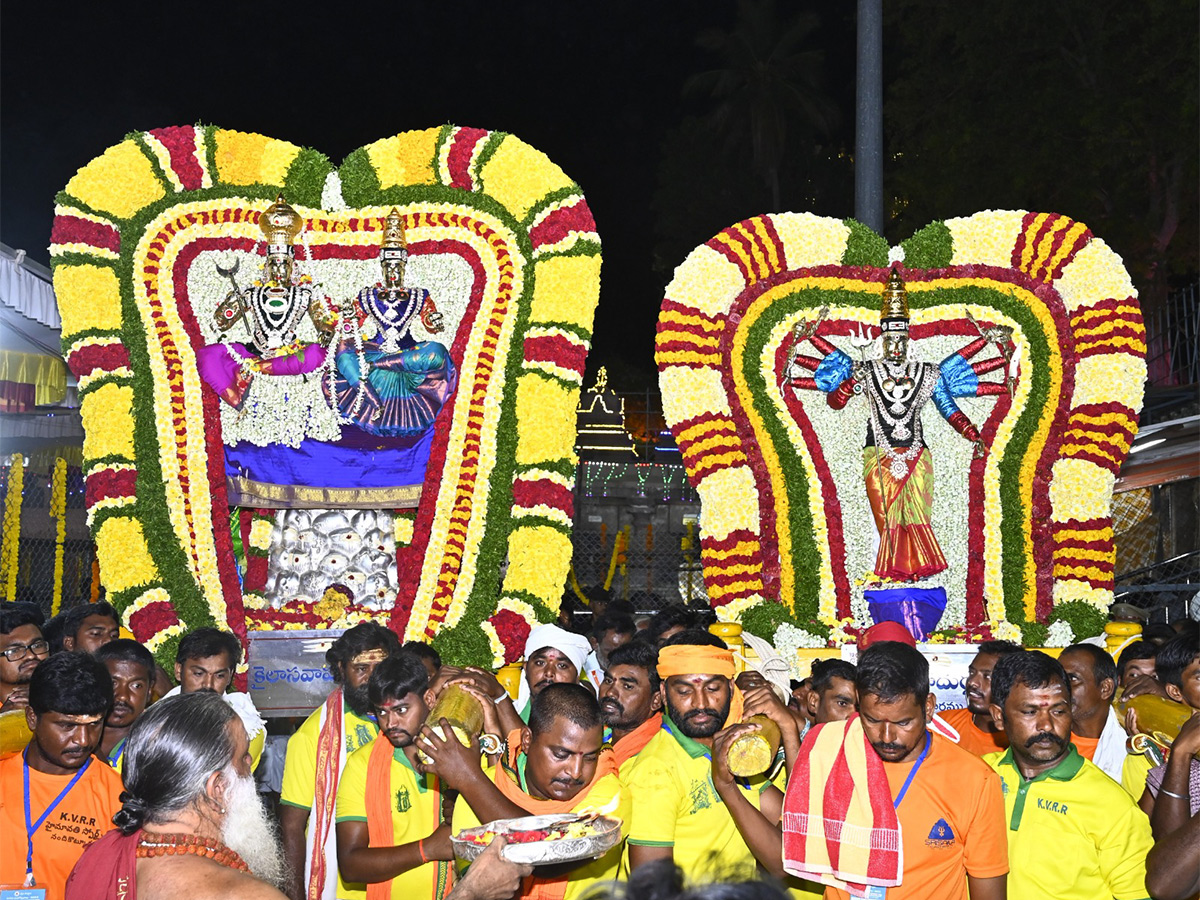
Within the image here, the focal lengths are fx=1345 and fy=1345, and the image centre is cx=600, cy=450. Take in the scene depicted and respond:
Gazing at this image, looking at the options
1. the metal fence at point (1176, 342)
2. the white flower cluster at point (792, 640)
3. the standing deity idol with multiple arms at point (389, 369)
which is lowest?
the white flower cluster at point (792, 640)

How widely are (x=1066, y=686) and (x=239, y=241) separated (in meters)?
7.24

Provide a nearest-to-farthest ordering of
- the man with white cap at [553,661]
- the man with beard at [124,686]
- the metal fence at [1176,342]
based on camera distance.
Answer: the man with beard at [124,686] → the man with white cap at [553,661] → the metal fence at [1176,342]

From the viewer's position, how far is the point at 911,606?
10062 mm

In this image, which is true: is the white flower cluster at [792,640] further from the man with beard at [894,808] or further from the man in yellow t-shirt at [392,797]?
the man with beard at [894,808]

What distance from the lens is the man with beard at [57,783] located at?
164 inches

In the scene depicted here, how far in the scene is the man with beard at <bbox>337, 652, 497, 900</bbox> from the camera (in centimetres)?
457

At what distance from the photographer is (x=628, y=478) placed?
2009 centimetres

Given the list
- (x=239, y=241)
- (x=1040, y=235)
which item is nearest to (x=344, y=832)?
(x=239, y=241)

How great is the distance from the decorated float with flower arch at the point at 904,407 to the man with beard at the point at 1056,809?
18.4 feet

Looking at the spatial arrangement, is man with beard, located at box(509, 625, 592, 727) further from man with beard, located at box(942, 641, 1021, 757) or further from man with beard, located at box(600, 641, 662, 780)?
man with beard, located at box(942, 641, 1021, 757)

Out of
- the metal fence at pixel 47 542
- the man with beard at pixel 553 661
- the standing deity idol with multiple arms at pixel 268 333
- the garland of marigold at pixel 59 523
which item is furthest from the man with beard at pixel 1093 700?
the metal fence at pixel 47 542

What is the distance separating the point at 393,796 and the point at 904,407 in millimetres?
6444

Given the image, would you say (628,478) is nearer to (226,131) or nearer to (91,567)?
(91,567)

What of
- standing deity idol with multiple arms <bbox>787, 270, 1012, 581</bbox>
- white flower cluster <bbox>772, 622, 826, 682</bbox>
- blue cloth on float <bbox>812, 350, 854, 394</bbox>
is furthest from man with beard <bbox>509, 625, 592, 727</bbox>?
blue cloth on float <bbox>812, 350, 854, 394</bbox>
